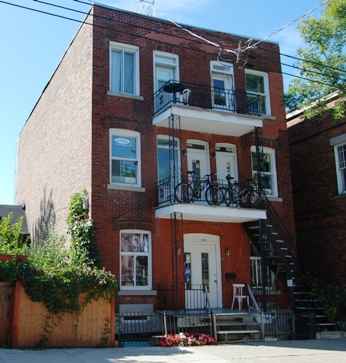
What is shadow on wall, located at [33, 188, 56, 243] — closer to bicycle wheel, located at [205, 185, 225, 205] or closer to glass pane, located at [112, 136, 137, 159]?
glass pane, located at [112, 136, 137, 159]

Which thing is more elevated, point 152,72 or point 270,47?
point 270,47

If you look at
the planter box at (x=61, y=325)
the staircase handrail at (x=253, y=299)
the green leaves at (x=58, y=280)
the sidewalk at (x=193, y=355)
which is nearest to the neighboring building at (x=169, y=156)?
the staircase handrail at (x=253, y=299)

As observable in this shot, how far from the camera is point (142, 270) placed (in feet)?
60.6

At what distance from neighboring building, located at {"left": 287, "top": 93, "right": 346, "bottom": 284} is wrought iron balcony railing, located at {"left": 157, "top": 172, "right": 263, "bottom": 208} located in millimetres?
4236

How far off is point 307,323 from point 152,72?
10153 mm

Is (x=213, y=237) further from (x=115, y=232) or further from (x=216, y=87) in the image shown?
(x=216, y=87)

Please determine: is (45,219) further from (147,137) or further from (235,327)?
(235,327)

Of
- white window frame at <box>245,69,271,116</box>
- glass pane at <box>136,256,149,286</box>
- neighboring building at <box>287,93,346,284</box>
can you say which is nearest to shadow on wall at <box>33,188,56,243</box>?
glass pane at <box>136,256,149,286</box>

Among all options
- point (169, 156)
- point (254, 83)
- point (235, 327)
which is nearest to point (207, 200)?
point (169, 156)

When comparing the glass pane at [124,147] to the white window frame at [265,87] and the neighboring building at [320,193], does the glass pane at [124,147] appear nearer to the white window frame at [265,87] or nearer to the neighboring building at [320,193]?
the white window frame at [265,87]

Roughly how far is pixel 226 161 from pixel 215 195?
2.81 meters

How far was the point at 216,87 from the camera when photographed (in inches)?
846

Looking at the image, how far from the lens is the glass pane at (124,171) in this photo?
743 inches

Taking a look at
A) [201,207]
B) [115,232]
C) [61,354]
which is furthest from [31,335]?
[201,207]
